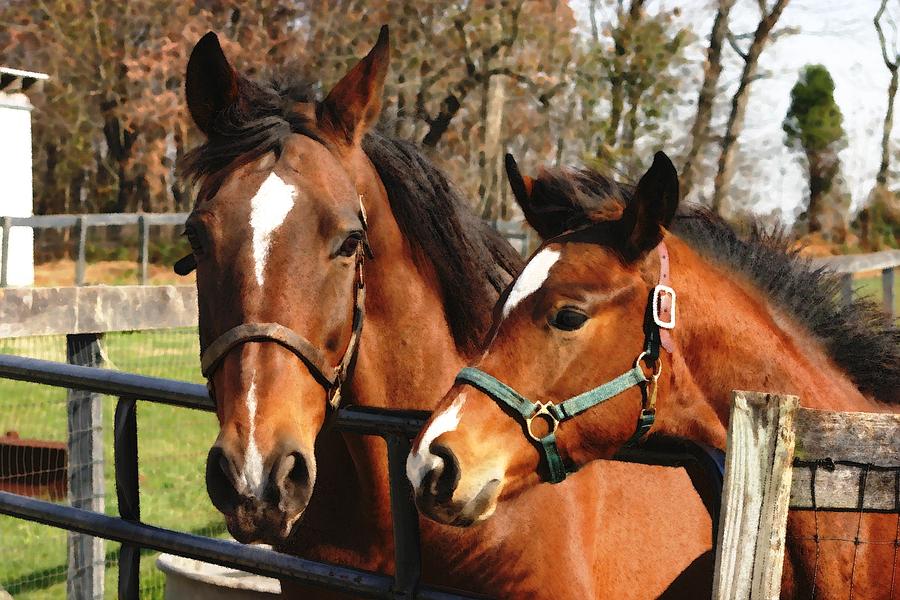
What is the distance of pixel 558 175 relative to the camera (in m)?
2.70

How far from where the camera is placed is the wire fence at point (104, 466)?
5855mm

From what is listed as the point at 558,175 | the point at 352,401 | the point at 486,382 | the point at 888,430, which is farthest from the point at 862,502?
the point at 352,401

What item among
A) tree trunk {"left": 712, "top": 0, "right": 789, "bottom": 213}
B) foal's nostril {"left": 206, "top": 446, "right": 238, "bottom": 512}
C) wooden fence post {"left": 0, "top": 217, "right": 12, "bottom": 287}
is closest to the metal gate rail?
foal's nostril {"left": 206, "top": 446, "right": 238, "bottom": 512}

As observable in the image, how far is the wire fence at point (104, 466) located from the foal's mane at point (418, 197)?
1897 mm

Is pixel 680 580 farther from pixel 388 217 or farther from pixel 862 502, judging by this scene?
pixel 388 217

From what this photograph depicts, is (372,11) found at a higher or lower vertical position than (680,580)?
higher

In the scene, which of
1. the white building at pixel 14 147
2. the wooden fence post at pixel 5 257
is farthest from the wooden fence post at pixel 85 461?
the white building at pixel 14 147

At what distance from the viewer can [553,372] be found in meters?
2.27

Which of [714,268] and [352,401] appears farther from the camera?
[352,401]

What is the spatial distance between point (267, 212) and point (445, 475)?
2.91 feet

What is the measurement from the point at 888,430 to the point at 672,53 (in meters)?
16.9

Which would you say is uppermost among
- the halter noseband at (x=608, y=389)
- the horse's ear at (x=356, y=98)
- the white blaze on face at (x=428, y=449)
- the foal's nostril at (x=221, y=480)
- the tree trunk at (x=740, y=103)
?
the tree trunk at (x=740, y=103)

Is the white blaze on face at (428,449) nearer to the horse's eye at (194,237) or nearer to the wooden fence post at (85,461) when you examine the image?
the horse's eye at (194,237)

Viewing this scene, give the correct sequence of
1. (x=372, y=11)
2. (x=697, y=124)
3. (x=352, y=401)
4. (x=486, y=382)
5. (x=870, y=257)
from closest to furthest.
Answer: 1. (x=486, y=382)
2. (x=352, y=401)
3. (x=870, y=257)
4. (x=697, y=124)
5. (x=372, y=11)
